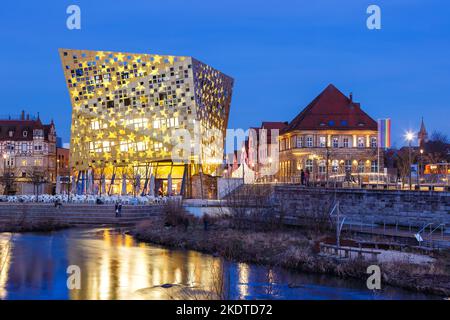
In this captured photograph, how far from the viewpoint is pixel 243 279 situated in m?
23.4

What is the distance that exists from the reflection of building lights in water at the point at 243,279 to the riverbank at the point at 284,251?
1.21 metres

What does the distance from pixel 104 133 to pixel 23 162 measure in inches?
1183

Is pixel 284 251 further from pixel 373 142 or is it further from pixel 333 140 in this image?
pixel 373 142

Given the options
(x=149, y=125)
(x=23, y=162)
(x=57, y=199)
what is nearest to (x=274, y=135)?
(x=149, y=125)

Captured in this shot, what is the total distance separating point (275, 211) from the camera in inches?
1630

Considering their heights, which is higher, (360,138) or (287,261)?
(360,138)

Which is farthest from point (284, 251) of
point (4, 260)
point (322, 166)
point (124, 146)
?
point (322, 166)

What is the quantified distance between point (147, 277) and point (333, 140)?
181 ft

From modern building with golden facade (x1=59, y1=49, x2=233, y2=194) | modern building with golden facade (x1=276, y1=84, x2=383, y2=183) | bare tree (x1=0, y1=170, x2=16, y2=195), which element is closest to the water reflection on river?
modern building with golden facade (x1=59, y1=49, x2=233, y2=194)

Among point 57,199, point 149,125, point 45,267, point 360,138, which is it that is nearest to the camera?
point 45,267

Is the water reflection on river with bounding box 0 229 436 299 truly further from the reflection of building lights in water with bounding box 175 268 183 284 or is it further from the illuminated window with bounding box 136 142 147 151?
the illuminated window with bounding box 136 142 147 151

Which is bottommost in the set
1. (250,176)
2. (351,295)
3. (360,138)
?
(351,295)

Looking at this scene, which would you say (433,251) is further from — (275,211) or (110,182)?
(110,182)

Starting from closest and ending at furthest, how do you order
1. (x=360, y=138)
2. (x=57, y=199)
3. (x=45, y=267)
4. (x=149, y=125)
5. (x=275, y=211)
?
(x=45, y=267)
(x=275, y=211)
(x=57, y=199)
(x=149, y=125)
(x=360, y=138)
